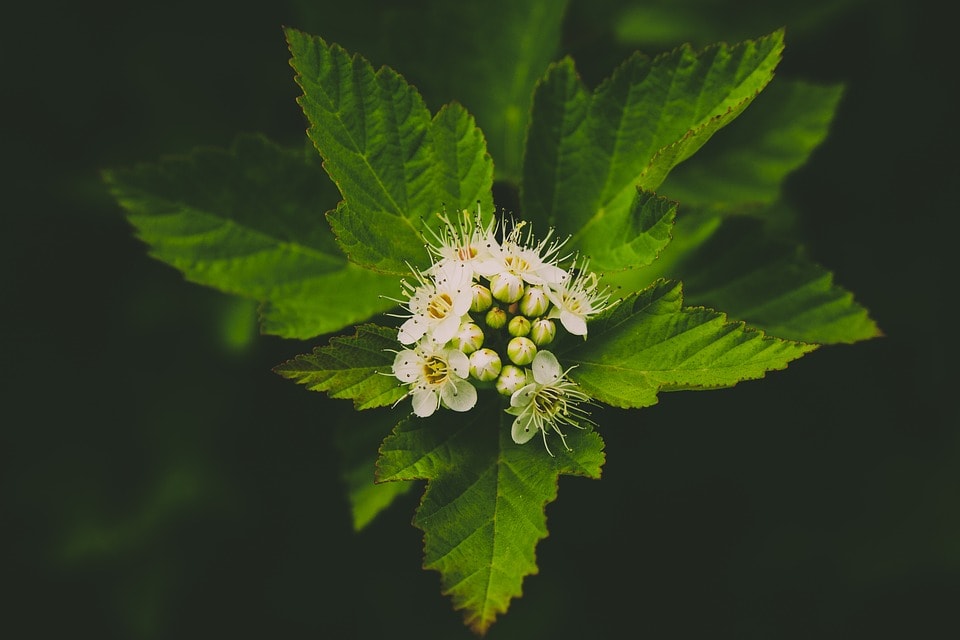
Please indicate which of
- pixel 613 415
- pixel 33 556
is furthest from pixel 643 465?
pixel 33 556

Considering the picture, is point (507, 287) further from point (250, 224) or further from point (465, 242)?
point (250, 224)

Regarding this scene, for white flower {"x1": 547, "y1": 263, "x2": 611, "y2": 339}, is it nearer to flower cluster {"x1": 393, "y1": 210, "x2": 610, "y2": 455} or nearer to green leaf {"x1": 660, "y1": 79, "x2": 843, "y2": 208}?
flower cluster {"x1": 393, "y1": 210, "x2": 610, "y2": 455}

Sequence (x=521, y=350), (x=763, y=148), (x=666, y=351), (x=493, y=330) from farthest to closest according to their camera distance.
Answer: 1. (x=763, y=148)
2. (x=493, y=330)
3. (x=521, y=350)
4. (x=666, y=351)

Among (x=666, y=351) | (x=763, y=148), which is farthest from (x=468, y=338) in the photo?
(x=763, y=148)

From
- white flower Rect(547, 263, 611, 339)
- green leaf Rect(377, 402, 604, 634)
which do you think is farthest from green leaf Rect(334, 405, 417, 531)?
white flower Rect(547, 263, 611, 339)

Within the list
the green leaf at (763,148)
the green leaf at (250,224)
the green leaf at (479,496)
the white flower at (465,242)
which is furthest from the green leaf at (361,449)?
the green leaf at (763,148)
